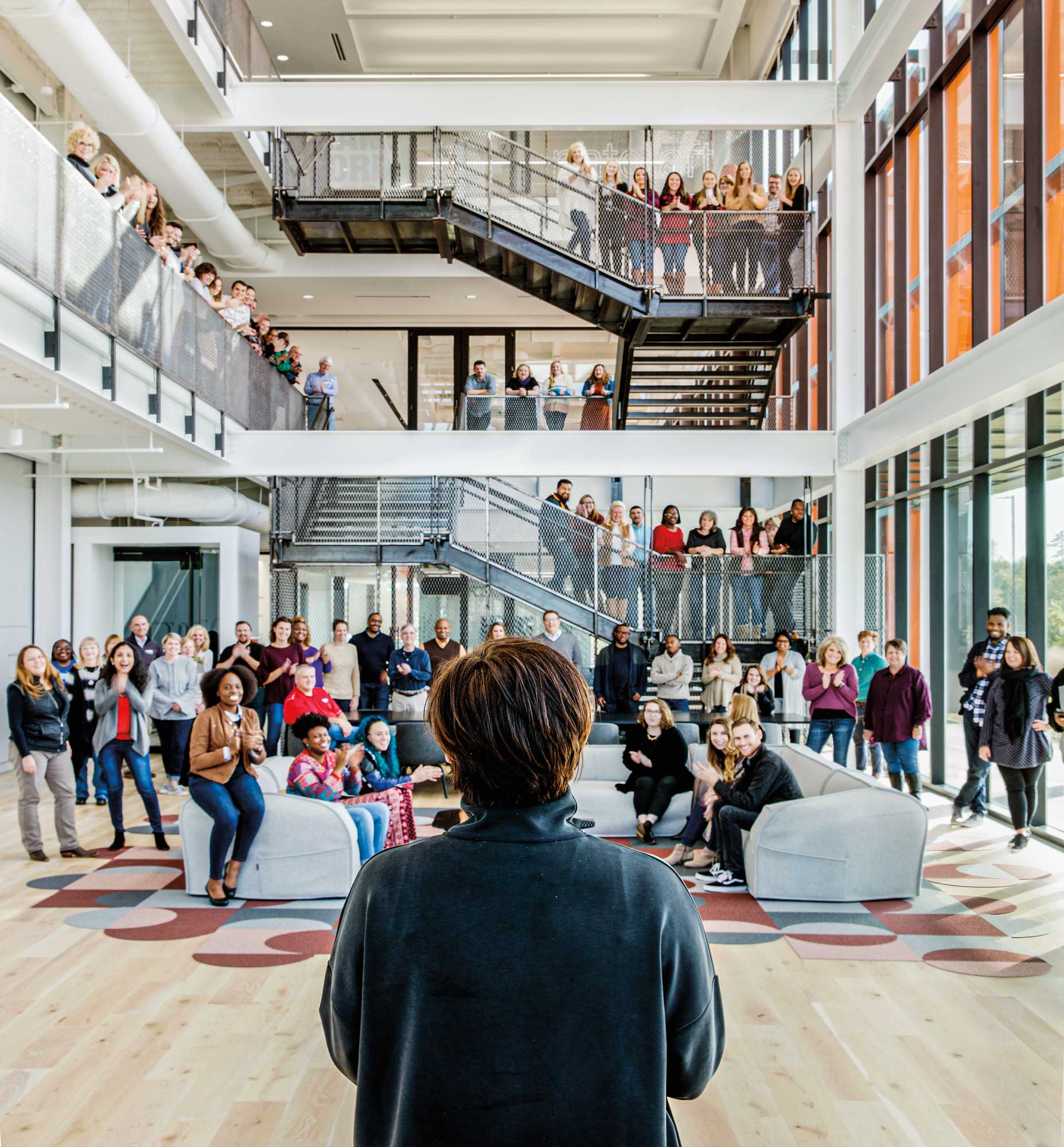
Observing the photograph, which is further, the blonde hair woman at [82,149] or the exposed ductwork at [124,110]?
the exposed ductwork at [124,110]

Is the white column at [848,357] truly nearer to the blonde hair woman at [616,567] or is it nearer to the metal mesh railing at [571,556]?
the metal mesh railing at [571,556]

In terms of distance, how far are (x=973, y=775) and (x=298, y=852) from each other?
591cm

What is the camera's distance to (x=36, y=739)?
8.03m

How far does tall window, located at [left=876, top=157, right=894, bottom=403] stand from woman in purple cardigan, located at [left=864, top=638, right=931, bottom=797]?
4.35 metres

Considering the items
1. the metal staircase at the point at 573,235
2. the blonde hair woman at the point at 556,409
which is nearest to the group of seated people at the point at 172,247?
the metal staircase at the point at 573,235

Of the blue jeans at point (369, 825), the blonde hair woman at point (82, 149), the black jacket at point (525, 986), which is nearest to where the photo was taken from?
the black jacket at point (525, 986)

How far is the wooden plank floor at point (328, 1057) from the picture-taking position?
3959mm

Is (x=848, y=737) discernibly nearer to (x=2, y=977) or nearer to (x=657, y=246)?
(x=657, y=246)

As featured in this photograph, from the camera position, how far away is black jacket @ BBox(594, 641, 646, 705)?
41.9 feet

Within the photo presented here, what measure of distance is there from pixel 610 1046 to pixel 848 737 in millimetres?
9930

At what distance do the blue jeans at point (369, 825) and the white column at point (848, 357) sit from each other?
829 cm

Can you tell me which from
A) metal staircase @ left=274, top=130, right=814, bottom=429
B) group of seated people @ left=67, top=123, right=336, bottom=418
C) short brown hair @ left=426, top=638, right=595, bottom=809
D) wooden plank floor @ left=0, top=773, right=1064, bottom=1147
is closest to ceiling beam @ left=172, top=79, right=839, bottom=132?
metal staircase @ left=274, top=130, right=814, bottom=429

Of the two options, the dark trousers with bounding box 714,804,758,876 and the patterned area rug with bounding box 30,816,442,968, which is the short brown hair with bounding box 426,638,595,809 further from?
the dark trousers with bounding box 714,804,758,876

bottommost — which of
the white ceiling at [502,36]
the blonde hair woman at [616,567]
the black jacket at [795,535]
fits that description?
the blonde hair woman at [616,567]
